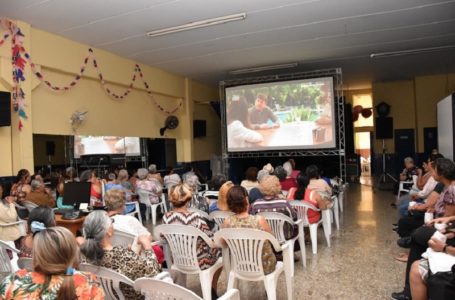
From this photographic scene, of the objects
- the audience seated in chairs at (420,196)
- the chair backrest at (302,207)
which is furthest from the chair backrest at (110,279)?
the audience seated in chairs at (420,196)

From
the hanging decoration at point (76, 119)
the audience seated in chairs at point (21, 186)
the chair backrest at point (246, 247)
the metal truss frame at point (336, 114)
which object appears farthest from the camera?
the metal truss frame at point (336, 114)

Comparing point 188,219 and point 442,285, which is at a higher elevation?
point 188,219

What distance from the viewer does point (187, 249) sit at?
9.71ft

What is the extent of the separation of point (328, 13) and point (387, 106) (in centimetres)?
738

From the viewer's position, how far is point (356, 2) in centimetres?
570

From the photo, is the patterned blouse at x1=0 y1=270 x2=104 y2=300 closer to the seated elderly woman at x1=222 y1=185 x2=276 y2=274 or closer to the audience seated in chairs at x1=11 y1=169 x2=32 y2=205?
the seated elderly woman at x1=222 y1=185 x2=276 y2=274

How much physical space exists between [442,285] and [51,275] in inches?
86.0

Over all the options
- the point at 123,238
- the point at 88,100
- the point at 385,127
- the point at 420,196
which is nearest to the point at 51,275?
the point at 123,238

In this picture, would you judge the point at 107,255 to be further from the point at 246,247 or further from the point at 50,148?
the point at 50,148

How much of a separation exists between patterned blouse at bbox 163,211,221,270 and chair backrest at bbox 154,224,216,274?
1.9 inches

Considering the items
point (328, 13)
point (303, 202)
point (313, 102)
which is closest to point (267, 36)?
point (328, 13)

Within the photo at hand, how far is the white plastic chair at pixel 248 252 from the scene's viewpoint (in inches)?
106

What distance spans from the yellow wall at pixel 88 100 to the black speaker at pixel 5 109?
348 mm

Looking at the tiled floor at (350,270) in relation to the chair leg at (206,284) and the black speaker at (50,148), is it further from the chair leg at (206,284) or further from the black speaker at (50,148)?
the black speaker at (50,148)
